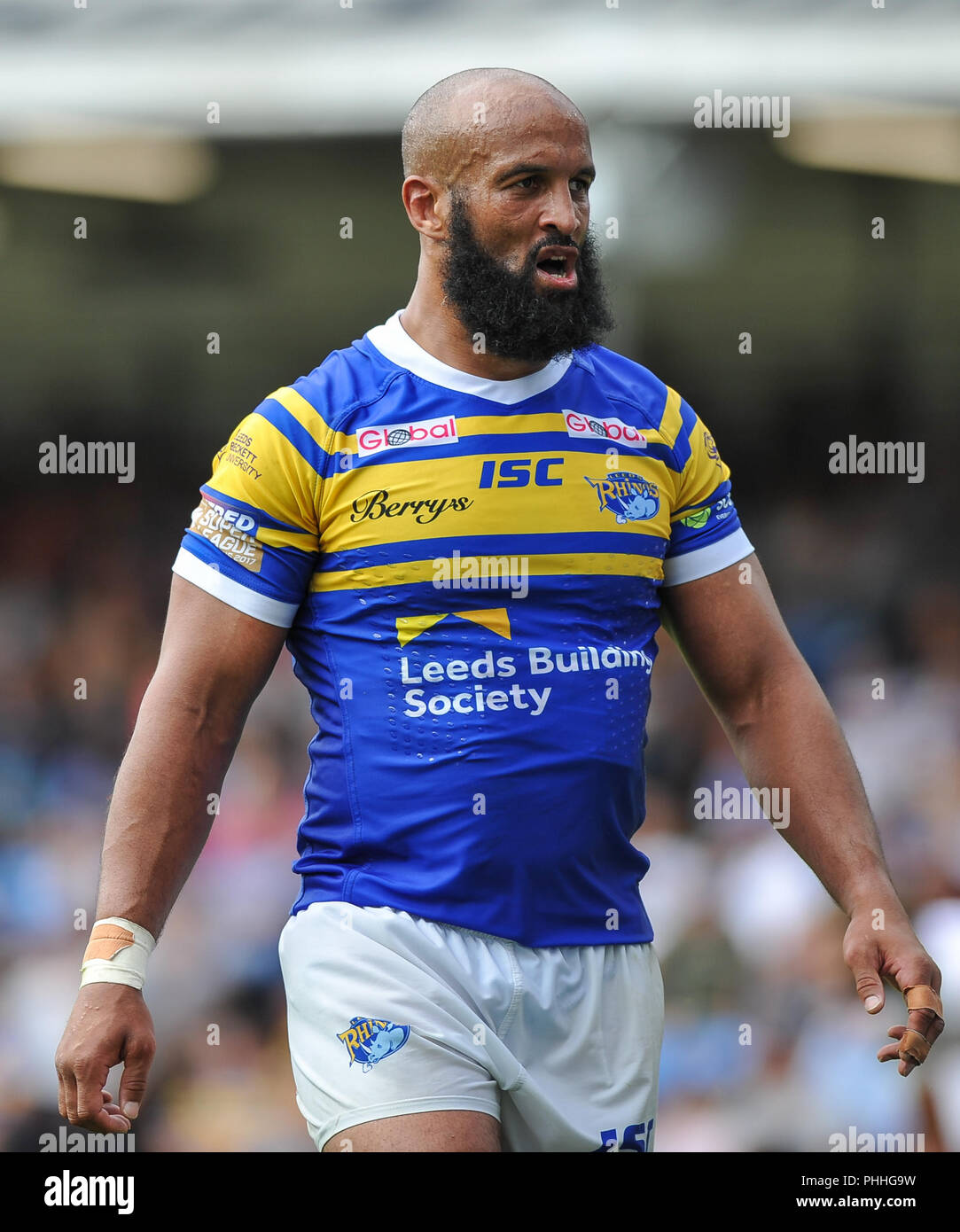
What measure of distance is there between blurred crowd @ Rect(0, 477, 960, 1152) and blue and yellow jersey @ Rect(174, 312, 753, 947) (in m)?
2.83

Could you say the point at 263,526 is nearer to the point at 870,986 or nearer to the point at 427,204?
the point at 427,204

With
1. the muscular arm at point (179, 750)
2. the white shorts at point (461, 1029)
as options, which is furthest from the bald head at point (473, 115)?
the white shorts at point (461, 1029)

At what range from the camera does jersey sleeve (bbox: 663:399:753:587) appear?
310 cm

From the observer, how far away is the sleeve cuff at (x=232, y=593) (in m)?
2.83

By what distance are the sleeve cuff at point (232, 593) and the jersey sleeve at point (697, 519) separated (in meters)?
0.76

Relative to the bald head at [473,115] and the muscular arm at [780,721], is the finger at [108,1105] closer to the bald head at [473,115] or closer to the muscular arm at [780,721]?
the muscular arm at [780,721]

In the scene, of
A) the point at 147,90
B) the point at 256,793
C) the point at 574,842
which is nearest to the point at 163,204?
the point at 147,90

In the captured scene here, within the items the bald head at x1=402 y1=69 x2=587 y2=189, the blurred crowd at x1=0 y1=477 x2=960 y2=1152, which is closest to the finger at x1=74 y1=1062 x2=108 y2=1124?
the bald head at x1=402 y1=69 x2=587 y2=189

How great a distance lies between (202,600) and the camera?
283 cm

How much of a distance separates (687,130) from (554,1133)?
5.74 metres

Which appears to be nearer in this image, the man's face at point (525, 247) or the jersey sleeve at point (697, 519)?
the man's face at point (525, 247)

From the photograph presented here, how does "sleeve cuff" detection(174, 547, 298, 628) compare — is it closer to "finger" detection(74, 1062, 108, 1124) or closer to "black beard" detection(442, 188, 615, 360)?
"black beard" detection(442, 188, 615, 360)

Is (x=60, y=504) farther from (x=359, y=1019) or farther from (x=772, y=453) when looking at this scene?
(x=359, y=1019)

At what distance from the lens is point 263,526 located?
9.32 ft
